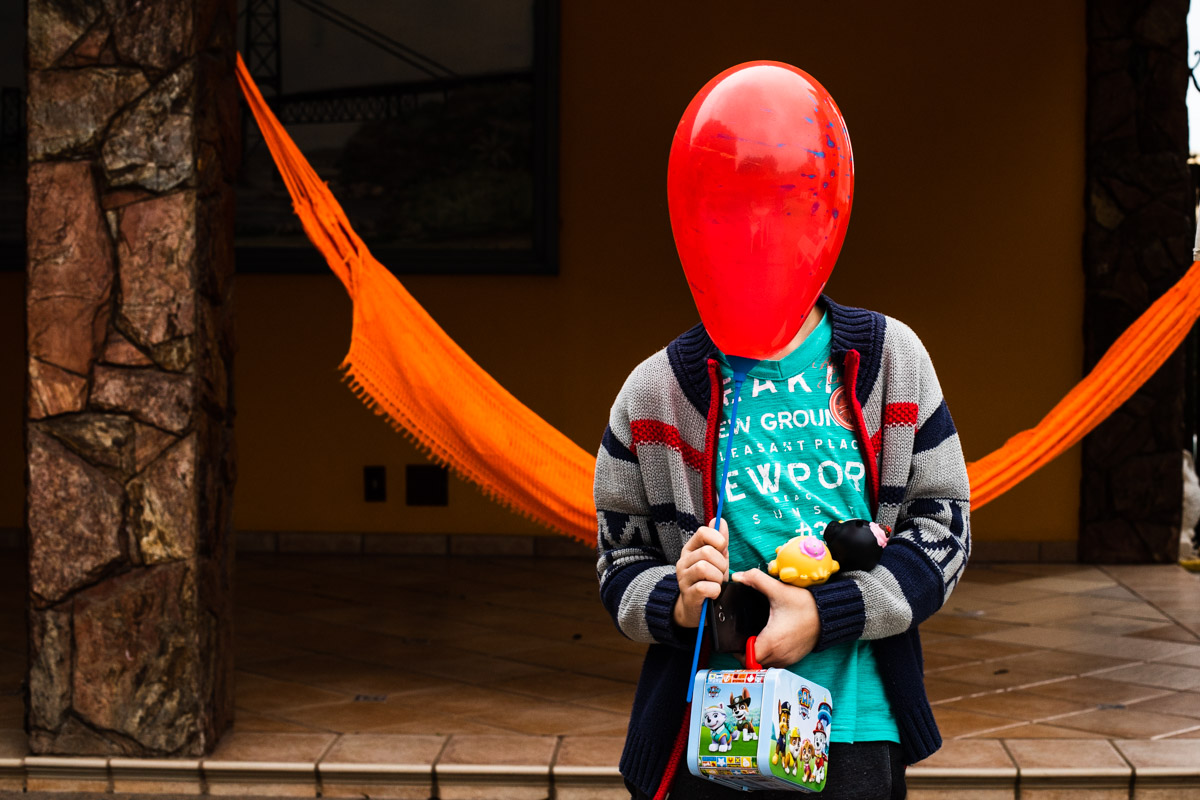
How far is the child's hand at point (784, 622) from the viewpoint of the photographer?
111 centimetres

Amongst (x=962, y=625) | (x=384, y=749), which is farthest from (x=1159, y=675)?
(x=384, y=749)

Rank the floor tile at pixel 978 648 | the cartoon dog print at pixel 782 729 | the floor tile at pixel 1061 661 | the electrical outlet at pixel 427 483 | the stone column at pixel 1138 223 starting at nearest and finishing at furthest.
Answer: the cartoon dog print at pixel 782 729 < the floor tile at pixel 1061 661 < the floor tile at pixel 978 648 < the stone column at pixel 1138 223 < the electrical outlet at pixel 427 483

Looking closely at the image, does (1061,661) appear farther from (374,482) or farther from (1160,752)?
(374,482)

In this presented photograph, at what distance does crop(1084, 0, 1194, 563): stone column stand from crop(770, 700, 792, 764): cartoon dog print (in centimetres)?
456

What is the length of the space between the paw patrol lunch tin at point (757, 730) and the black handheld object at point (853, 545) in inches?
4.4

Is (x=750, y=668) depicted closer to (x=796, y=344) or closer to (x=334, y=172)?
(x=796, y=344)

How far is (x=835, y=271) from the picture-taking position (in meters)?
5.41

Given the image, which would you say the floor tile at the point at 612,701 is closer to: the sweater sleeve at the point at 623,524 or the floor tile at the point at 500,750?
the floor tile at the point at 500,750

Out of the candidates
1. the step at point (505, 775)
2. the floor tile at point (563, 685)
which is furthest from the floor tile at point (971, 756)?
the floor tile at point (563, 685)

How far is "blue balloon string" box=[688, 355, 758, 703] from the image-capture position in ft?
3.64

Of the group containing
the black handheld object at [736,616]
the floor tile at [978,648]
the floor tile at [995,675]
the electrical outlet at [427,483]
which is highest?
the black handheld object at [736,616]

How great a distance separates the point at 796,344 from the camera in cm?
124

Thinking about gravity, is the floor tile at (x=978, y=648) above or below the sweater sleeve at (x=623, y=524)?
below

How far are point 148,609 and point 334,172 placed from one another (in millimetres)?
2959
